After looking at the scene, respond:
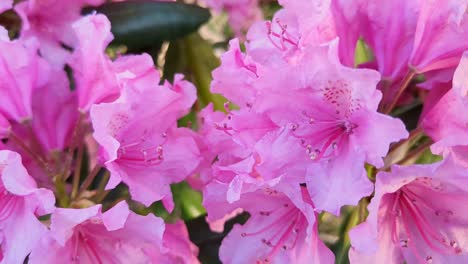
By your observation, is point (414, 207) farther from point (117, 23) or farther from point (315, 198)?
point (117, 23)

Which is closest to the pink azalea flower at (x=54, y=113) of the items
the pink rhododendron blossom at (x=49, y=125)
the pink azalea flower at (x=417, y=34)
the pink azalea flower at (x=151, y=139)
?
the pink rhododendron blossom at (x=49, y=125)

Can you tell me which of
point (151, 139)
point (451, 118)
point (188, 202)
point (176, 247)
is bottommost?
point (188, 202)

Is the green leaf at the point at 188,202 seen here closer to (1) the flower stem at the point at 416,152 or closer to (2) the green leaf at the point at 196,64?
(2) the green leaf at the point at 196,64

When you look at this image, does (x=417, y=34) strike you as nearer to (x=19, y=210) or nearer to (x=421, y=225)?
(x=421, y=225)

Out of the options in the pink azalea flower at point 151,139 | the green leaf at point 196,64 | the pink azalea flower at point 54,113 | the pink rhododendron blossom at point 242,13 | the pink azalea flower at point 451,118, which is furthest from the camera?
the pink rhododendron blossom at point 242,13

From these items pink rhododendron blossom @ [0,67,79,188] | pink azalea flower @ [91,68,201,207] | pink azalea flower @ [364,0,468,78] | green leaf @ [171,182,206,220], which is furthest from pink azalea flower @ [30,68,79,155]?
pink azalea flower @ [364,0,468,78]

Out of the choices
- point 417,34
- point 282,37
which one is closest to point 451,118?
point 417,34
